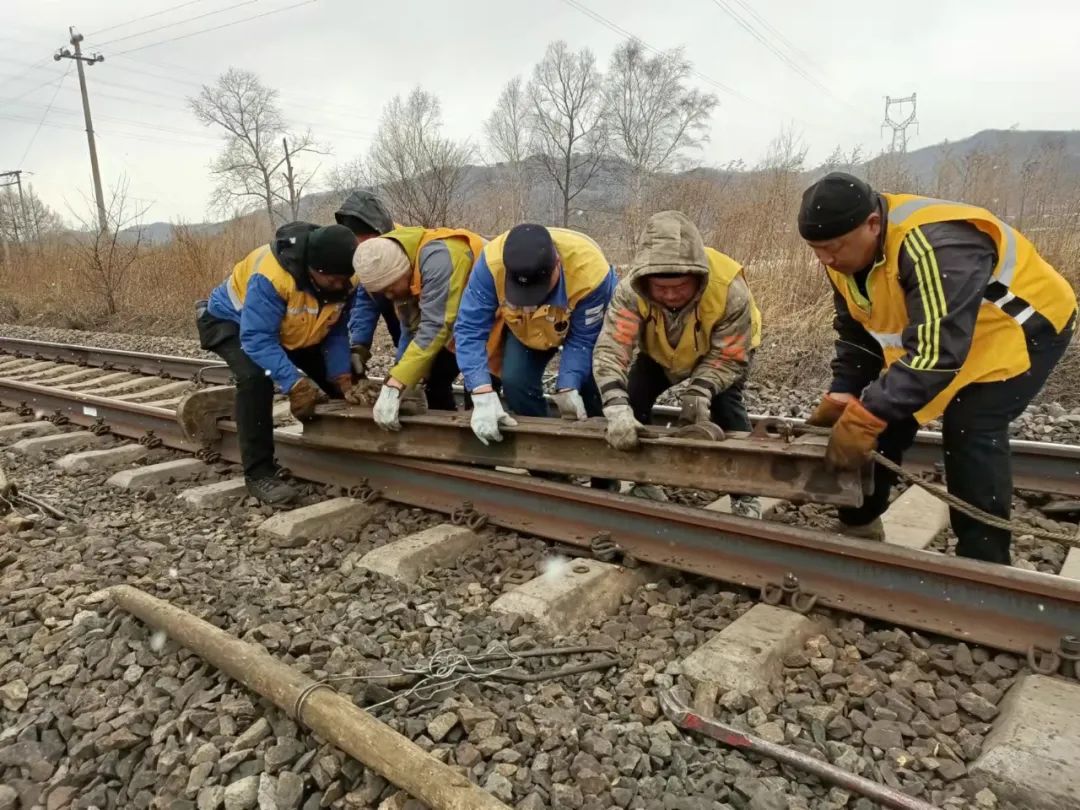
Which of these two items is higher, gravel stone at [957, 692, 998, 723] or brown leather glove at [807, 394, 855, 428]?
brown leather glove at [807, 394, 855, 428]

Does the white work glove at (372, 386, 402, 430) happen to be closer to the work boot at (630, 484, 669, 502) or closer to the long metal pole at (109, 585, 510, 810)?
the work boot at (630, 484, 669, 502)

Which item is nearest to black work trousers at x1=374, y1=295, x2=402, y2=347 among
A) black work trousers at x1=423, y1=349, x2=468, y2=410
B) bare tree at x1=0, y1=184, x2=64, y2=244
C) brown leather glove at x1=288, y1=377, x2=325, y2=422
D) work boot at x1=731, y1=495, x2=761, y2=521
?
black work trousers at x1=423, y1=349, x2=468, y2=410

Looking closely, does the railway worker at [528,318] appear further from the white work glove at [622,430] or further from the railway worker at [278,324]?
the railway worker at [278,324]

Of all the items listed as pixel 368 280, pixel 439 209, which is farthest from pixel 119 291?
pixel 368 280

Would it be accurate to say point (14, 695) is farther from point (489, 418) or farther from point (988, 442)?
point (988, 442)

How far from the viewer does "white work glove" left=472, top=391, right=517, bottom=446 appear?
12.9 feet

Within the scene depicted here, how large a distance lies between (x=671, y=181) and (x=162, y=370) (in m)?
9.49

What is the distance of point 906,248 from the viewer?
8.71 ft

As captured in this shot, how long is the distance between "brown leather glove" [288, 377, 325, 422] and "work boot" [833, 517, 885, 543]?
10.0 feet

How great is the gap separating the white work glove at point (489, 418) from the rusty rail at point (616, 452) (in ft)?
0.29

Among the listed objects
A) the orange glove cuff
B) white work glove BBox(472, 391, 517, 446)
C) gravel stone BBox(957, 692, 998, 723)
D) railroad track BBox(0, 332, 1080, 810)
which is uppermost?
the orange glove cuff

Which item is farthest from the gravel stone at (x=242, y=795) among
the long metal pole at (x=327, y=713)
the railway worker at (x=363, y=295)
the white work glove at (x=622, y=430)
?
the railway worker at (x=363, y=295)

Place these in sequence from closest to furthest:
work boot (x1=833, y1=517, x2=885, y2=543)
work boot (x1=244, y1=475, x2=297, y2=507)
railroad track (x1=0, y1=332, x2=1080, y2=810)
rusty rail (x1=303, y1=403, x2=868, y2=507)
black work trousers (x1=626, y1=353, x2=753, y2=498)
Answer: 1. railroad track (x1=0, y1=332, x2=1080, y2=810)
2. rusty rail (x1=303, y1=403, x2=868, y2=507)
3. work boot (x1=833, y1=517, x2=885, y2=543)
4. black work trousers (x1=626, y1=353, x2=753, y2=498)
5. work boot (x1=244, y1=475, x2=297, y2=507)

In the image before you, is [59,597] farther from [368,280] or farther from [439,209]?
[439,209]
